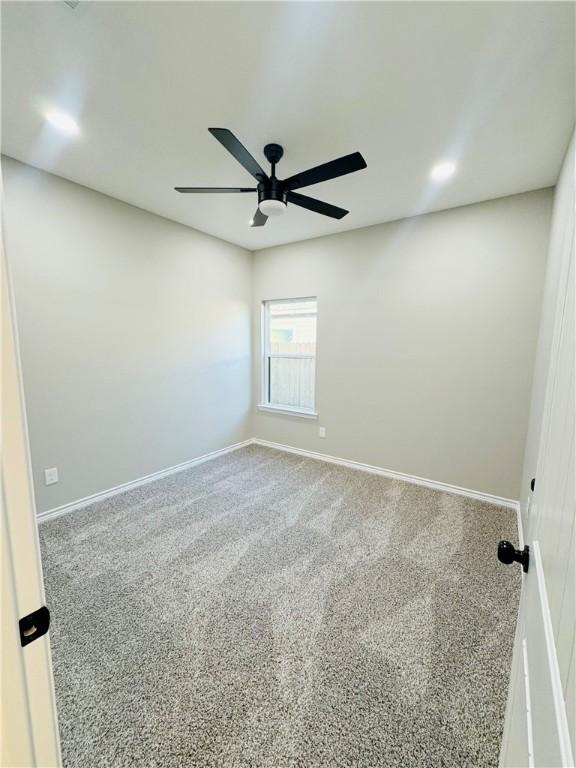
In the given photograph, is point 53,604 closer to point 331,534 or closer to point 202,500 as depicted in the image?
point 202,500

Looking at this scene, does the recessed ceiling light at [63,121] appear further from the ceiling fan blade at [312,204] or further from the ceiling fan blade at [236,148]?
the ceiling fan blade at [312,204]

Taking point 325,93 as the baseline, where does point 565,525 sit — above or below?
below

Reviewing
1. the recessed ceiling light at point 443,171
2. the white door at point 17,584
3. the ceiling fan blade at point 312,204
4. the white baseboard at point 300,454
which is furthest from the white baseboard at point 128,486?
the recessed ceiling light at point 443,171

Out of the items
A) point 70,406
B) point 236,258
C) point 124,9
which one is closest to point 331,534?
point 70,406

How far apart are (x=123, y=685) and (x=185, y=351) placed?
278 cm

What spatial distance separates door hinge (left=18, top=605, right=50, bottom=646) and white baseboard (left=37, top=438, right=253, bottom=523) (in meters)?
2.48

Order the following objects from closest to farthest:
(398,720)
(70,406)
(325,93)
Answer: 1. (398,720)
2. (325,93)
3. (70,406)

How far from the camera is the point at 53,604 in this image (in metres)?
1.73

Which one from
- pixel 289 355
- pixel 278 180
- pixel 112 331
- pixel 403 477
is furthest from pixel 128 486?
pixel 278 180

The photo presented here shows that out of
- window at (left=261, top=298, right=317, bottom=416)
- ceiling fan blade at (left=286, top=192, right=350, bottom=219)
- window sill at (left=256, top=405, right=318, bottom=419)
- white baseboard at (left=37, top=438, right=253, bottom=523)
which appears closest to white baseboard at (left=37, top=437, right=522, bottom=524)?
white baseboard at (left=37, top=438, right=253, bottom=523)

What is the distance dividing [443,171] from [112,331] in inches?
118

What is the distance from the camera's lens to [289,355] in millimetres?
4207

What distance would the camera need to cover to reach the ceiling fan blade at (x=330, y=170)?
63.8 inches

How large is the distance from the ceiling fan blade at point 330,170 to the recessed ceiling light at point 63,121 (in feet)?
4.29
